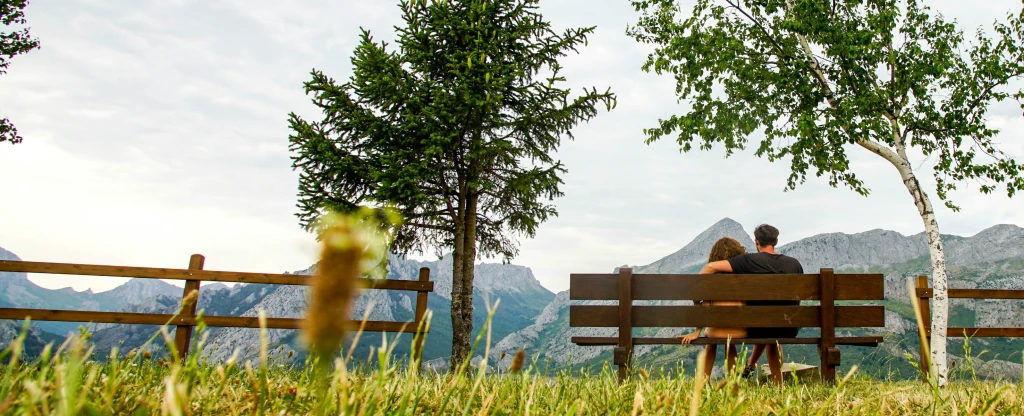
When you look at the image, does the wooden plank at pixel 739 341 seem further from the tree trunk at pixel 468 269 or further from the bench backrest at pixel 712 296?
the tree trunk at pixel 468 269

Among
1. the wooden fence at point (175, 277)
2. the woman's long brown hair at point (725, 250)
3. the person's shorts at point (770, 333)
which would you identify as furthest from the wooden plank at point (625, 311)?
the wooden fence at point (175, 277)

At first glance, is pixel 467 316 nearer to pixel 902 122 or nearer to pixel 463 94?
pixel 463 94

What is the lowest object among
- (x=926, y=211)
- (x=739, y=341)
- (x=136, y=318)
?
(x=136, y=318)

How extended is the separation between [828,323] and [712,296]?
1.25 meters

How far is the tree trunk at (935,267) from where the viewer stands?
1044 centimetres

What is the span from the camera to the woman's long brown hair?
657cm

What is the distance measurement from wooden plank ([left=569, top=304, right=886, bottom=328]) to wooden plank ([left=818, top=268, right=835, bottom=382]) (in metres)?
0.08

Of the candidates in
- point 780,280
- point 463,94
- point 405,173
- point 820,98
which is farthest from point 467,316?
point 820,98

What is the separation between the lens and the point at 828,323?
6.00 meters

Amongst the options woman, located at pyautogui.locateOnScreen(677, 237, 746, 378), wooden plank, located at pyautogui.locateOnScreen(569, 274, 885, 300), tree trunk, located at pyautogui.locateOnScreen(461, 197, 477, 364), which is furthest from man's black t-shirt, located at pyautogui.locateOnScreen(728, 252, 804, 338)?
tree trunk, located at pyautogui.locateOnScreen(461, 197, 477, 364)

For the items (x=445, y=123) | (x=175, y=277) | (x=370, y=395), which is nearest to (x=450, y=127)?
(x=445, y=123)

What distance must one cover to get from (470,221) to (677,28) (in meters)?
6.69

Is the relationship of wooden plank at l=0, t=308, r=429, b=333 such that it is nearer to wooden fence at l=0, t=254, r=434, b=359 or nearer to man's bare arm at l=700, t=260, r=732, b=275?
wooden fence at l=0, t=254, r=434, b=359

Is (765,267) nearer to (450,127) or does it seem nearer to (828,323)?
(828,323)
